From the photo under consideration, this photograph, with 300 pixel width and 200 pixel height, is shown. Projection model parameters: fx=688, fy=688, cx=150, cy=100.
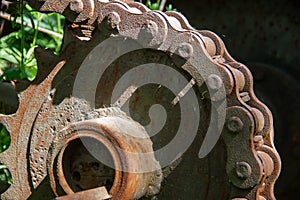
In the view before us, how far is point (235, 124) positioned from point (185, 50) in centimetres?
21

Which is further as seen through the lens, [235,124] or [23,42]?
[23,42]

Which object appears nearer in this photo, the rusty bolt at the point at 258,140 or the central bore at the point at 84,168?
the rusty bolt at the point at 258,140

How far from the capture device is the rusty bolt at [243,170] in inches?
59.7

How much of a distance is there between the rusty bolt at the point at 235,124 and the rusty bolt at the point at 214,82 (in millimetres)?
77

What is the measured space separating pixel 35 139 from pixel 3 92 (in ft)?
1.06

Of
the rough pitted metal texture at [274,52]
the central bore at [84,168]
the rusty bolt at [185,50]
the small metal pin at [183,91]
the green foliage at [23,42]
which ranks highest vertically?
the rusty bolt at [185,50]

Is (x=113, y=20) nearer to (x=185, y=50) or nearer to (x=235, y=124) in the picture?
(x=185, y=50)

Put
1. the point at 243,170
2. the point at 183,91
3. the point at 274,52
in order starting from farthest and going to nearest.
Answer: the point at 274,52, the point at 183,91, the point at 243,170

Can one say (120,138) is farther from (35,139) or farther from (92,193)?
(35,139)

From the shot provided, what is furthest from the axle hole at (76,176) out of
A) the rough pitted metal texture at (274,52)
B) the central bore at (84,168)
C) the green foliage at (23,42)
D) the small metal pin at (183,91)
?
the rough pitted metal texture at (274,52)

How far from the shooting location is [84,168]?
1.70m

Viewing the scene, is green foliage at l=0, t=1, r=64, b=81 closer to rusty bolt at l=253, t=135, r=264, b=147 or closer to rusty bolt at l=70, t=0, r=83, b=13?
rusty bolt at l=70, t=0, r=83, b=13

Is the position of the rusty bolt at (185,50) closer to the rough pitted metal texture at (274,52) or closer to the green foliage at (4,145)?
the rough pitted metal texture at (274,52)

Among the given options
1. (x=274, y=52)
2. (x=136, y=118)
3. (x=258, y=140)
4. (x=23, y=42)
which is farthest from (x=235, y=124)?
(x=23, y=42)
